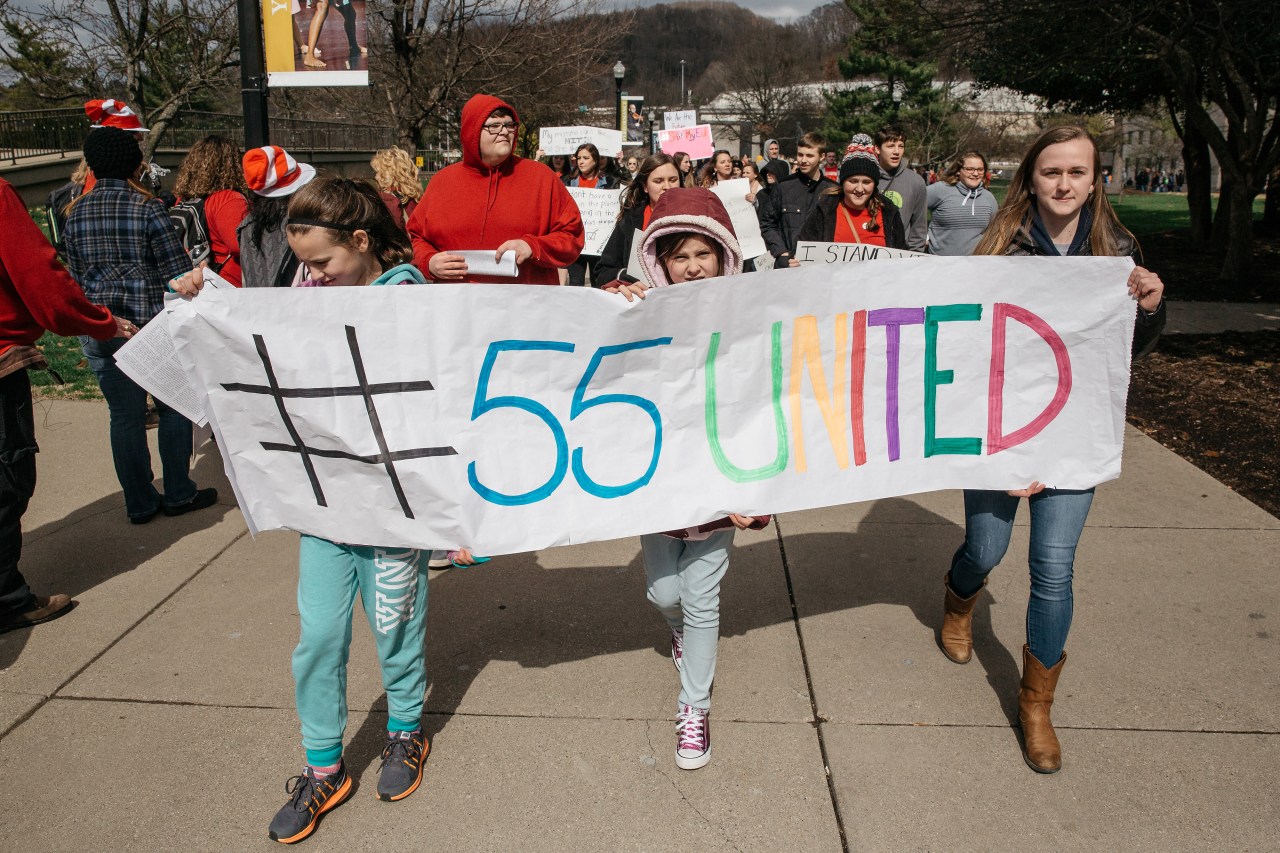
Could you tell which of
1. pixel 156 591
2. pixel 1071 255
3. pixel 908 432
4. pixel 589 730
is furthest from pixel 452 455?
pixel 156 591

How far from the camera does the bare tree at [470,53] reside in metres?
16.4

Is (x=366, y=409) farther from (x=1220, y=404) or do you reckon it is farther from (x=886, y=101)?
(x=886, y=101)

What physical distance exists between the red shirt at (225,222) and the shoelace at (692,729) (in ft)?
11.2

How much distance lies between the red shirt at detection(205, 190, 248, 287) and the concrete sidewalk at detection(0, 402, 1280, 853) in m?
1.45

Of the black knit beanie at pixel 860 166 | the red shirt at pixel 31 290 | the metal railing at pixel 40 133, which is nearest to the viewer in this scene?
the red shirt at pixel 31 290

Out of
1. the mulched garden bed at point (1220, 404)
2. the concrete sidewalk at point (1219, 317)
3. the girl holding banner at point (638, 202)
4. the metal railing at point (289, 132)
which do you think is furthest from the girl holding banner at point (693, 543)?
the metal railing at point (289, 132)

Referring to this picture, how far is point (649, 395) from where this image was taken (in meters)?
2.82

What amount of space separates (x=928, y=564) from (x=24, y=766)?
3460mm

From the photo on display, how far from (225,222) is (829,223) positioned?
338 cm

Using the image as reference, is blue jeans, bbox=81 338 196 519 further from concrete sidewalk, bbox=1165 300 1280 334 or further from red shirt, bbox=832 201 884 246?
concrete sidewalk, bbox=1165 300 1280 334

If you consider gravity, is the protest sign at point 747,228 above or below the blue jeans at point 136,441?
above

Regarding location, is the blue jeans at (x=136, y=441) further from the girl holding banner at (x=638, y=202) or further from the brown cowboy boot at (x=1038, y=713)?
the brown cowboy boot at (x=1038, y=713)

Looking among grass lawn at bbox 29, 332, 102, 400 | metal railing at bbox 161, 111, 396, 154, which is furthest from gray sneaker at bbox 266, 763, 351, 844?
metal railing at bbox 161, 111, 396, 154

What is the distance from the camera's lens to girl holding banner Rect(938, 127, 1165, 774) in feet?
9.52
